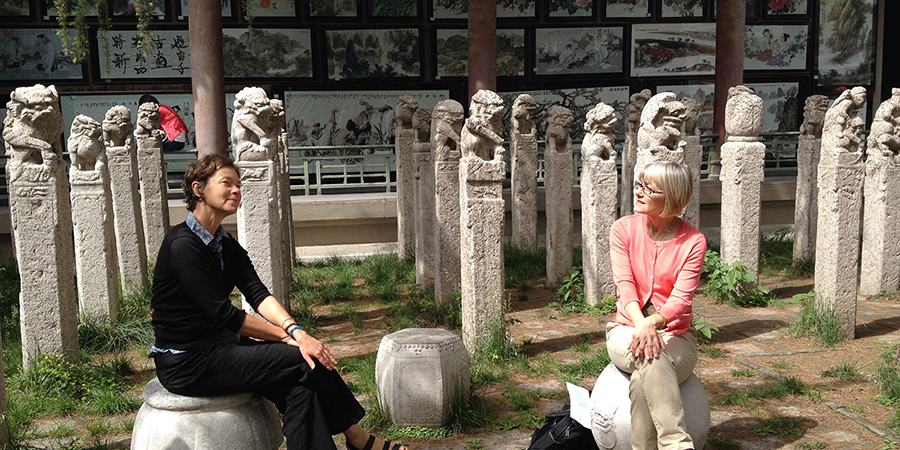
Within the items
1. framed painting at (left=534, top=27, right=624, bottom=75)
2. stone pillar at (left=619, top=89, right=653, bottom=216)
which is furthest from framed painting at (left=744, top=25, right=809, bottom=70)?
stone pillar at (left=619, top=89, right=653, bottom=216)

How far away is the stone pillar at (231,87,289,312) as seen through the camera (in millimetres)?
6305

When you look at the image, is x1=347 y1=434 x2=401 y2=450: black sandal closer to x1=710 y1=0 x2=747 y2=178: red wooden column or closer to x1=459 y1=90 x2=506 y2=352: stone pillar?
x1=459 y1=90 x2=506 y2=352: stone pillar

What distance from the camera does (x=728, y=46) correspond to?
13.2m

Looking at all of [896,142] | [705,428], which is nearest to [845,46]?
[896,142]

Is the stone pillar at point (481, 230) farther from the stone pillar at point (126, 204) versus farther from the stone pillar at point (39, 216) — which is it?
the stone pillar at point (126, 204)

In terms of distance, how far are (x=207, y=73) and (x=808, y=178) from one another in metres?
8.19

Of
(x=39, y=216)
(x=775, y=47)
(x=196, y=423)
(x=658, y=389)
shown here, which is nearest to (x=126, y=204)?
(x=39, y=216)

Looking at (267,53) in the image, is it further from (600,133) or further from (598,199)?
(598,199)

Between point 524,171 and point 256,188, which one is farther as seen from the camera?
point 524,171

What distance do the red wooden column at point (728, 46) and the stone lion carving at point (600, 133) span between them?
5.59m

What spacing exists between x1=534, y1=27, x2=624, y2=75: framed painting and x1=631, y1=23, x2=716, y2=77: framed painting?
354 millimetres

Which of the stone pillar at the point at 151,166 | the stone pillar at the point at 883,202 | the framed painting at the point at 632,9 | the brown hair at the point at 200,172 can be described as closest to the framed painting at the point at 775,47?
the framed painting at the point at 632,9

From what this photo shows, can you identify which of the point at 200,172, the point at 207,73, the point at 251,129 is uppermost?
the point at 207,73

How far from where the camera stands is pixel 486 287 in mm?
6477
